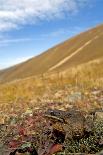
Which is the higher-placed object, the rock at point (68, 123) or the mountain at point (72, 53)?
the mountain at point (72, 53)

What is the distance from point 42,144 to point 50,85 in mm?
29455

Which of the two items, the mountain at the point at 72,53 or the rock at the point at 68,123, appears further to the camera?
the mountain at the point at 72,53

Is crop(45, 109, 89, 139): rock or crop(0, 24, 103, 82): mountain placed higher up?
crop(0, 24, 103, 82): mountain

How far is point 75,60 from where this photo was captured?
55.7m

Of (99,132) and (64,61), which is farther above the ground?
(64,61)

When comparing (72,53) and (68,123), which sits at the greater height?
(72,53)

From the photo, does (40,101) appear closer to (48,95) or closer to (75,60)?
(48,95)

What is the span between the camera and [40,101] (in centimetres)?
3044

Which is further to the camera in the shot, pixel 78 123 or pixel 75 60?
pixel 75 60

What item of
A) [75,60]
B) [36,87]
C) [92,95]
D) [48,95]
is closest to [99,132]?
[92,95]

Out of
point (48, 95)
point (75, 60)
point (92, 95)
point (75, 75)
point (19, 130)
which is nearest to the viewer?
point (19, 130)

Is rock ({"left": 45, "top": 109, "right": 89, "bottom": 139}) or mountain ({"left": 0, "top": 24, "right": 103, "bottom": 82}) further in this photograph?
mountain ({"left": 0, "top": 24, "right": 103, "bottom": 82})

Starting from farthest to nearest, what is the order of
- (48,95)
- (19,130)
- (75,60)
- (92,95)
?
(75,60) < (48,95) < (92,95) < (19,130)

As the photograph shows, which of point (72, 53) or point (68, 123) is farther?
point (72, 53)
